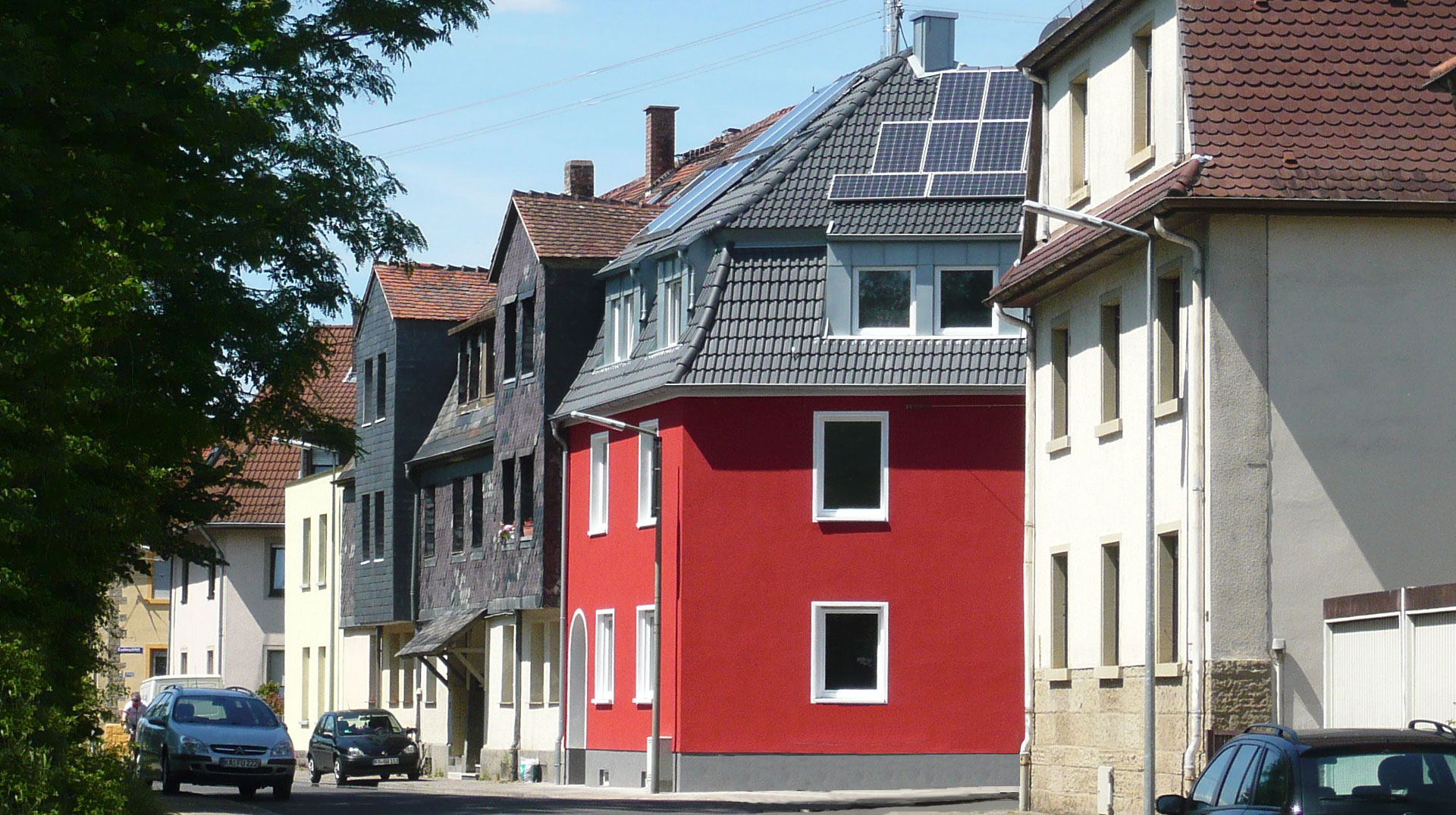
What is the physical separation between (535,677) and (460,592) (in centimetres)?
433

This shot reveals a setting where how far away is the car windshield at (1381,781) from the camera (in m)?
11.8

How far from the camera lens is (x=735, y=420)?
36719 millimetres

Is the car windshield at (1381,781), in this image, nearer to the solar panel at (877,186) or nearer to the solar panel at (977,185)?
the solar panel at (977,185)

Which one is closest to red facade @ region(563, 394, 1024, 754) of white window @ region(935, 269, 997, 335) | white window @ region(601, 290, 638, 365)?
white window @ region(935, 269, 997, 335)

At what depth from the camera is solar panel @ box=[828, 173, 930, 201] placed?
122ft

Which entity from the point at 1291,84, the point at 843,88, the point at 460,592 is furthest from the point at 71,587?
the point at 460,592

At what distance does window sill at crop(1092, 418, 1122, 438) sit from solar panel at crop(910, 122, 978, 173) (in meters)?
11.3

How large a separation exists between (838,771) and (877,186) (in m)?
9.57

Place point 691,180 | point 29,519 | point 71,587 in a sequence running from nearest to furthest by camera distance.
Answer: point 29,519, point 71,587, point 691,180

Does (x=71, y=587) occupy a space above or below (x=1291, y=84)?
below

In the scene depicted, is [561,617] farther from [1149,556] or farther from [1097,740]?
[1149,556]

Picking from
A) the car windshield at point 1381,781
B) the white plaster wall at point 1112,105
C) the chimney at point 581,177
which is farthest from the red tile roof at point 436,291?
the car windshield at point 1381,781

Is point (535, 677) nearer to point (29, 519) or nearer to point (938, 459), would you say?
point (938, 459)

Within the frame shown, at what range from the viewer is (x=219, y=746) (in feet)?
103
